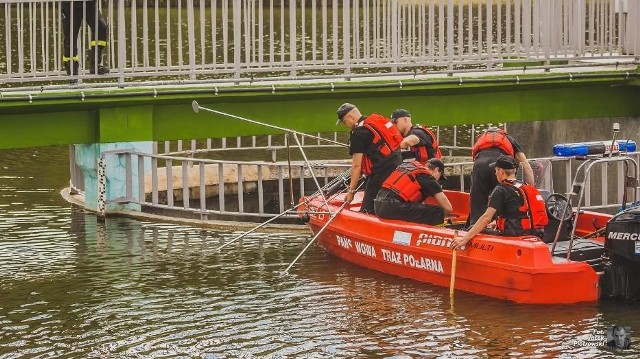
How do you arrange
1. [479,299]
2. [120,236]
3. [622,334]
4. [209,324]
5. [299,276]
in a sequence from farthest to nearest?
[120,236] < [299,276] < [479,299] < [209,324] < [622,334]

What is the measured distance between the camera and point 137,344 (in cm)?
1270

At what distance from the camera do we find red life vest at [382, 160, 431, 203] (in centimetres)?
1559

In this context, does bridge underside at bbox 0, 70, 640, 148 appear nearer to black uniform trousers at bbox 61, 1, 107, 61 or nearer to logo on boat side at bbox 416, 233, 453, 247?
black uniform trousers at bbox 61, 1, 107, 61

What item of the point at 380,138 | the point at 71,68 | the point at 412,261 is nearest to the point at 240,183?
the point at 380,138

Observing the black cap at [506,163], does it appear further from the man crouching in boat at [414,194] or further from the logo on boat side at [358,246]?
the logo on boat side at [358,246]

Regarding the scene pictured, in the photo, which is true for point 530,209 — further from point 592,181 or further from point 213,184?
point 592,181

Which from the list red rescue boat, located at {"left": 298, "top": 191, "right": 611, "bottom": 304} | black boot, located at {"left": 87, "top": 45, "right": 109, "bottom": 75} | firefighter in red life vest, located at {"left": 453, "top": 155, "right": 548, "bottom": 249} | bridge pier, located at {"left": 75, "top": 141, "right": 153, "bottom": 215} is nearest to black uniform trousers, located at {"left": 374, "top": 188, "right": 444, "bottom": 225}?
red rescue boat, located at {"left": 298, "top": 191, "right": 611, "bottom": 304}

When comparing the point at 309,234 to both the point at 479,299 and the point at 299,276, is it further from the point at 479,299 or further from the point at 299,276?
the point at 479,299

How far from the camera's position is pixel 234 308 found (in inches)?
554

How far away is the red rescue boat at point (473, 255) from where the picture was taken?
13.9 meters

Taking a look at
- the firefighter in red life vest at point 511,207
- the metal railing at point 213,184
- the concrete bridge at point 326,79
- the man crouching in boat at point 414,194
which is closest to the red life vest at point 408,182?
the man crouching in boat at point 414,194

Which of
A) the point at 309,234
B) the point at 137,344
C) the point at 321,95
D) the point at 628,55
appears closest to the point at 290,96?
the point at 321,95

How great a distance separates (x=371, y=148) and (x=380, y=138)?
150mm

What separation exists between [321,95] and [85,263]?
4191mm
